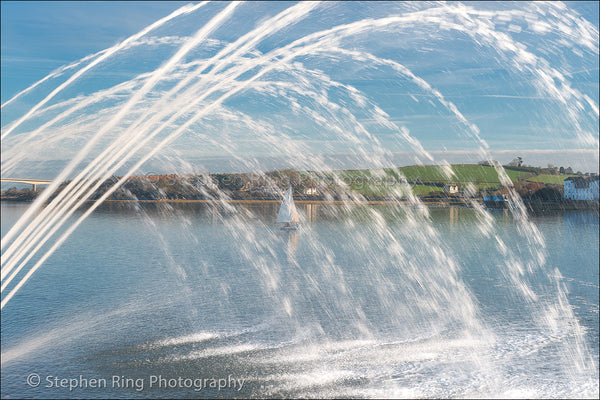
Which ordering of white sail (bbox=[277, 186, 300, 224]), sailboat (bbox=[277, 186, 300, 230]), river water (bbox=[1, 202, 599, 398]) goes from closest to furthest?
river water (bbox=[1, 202, 599, 398]) → sailboat (bbox=[277, 186, 300, 230]) → white sail (bbox=[277, 186, 300, 224])

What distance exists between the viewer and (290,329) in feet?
135

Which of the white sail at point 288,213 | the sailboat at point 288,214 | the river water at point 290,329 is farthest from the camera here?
the white sail at point 288,213

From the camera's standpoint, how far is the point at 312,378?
3136cm

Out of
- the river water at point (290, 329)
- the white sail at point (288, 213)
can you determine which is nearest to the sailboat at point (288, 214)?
the white sail at point (288, 213)

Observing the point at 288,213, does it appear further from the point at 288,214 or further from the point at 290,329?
the point at 290,329

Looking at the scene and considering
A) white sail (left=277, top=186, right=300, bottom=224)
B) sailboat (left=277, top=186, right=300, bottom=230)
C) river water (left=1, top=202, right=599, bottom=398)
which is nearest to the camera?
river water (left=1, top=202, right=599, bottom=398)

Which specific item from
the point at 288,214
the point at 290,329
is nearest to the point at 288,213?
the point at 288,214

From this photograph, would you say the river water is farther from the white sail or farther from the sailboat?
the white sail

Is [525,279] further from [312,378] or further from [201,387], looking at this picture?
[201,387]

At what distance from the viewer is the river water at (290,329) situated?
3131 centimetres

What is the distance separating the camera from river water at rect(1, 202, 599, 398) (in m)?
31.3

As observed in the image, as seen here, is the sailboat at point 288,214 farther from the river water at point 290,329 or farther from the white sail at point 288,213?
the river water at point 290,329

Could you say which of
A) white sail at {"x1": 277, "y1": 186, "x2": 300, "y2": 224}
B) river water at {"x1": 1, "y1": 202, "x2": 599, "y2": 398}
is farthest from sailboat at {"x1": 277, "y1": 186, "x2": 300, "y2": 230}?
river water at {"x1": 1, "y1": 202, "x2": 599, "y2": 398}

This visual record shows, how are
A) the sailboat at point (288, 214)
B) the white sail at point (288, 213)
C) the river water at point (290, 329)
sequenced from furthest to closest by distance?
the white sail at point (288, 213) → the sailboat at point (288, 214) → the river water at point (290, 329)
